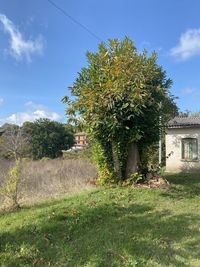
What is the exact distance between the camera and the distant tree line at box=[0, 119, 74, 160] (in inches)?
1441

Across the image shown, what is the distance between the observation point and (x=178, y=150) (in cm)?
2045

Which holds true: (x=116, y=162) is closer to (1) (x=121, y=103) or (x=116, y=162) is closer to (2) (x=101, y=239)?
(1) (x=121, y=103)

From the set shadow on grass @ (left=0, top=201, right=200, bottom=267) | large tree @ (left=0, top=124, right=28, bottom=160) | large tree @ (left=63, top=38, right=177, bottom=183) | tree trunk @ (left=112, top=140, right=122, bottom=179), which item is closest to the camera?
shadow on grass @ (left=0, top=201, right=200, bottom=267)

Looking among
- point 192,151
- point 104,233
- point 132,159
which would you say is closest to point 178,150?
point 192,151

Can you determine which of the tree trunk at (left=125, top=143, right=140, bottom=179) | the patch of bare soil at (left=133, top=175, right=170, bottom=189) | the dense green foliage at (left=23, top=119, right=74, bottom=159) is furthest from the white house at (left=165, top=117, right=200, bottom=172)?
the dense green foliage at (left=23, top=119, right=74, bottom=159)

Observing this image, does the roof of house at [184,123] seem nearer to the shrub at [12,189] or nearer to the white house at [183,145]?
the white house at [183,145]

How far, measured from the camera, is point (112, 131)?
40.2ft

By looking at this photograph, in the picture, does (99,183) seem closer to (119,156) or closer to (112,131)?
(119,156)

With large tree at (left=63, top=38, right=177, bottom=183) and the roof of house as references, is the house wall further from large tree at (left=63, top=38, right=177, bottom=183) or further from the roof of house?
large tree at (left=63, top=38, right=177, bottom=183)

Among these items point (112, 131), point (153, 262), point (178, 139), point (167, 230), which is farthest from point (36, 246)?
point (178, 139)

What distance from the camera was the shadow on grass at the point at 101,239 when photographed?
4.96 metres

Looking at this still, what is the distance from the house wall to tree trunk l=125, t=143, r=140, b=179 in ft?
23.4

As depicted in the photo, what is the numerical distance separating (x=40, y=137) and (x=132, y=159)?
2782 centimetres

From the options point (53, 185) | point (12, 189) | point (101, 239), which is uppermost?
point (12, 189)
